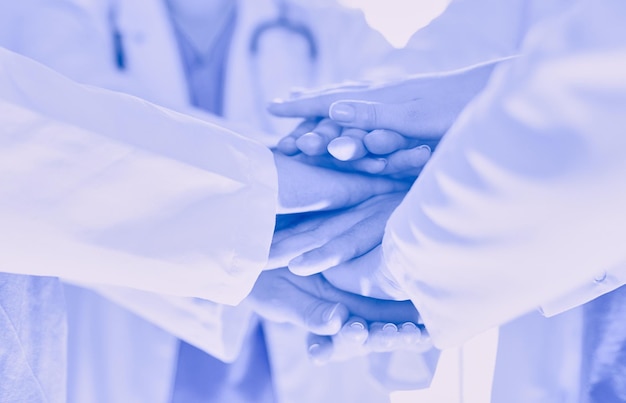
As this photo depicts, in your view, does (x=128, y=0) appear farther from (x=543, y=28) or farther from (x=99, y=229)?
(x=543, y=28)

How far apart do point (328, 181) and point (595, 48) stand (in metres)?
0.34

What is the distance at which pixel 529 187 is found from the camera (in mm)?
359

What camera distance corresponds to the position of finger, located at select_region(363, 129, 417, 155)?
24.5 inches

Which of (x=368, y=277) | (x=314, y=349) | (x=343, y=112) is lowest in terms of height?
(x=314, y=349)

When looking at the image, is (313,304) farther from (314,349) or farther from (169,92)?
(169,92)

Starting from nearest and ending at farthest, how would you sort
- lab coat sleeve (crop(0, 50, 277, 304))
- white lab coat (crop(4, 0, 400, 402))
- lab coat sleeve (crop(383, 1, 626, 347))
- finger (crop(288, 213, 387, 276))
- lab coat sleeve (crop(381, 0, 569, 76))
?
lab coat sleeve (crop(383, 1, 626, 347)) < lab coat sleeve (crop(0, 50, 277, 304)) < finger (crop(288, 213, 387, 276)) < white lab coat (crop(4, 0, 400, 402)) < lab coat sleeve (crop(381, 0, 569, 76))

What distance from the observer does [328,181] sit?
628 millimetres

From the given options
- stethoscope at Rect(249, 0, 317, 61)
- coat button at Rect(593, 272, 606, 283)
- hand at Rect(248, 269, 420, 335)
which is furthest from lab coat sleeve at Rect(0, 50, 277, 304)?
stethoscope at Rect(249, 0, 317, 61)

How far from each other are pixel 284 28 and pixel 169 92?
0.19 metres

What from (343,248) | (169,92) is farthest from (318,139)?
(169,92)

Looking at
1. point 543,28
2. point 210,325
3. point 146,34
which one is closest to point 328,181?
point 210,325

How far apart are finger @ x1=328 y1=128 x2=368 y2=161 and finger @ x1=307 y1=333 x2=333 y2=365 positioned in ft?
0.63

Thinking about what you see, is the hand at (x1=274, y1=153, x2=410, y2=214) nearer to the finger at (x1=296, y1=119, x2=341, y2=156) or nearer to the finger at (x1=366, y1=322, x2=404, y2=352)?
the finger at (x1=296, y1=119, x2=341, y2=156)

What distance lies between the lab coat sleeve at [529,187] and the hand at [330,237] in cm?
12
